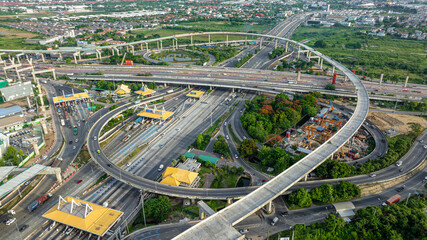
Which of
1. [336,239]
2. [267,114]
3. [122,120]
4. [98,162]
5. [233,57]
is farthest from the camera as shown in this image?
[233,57]

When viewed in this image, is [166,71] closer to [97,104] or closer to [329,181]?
[97,104]

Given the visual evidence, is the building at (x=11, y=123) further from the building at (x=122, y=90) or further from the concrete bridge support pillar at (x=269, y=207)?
the concrete bridge support pillar at (x=269, y=207)

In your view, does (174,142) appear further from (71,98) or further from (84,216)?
(71,98)

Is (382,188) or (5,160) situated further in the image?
(5,160)

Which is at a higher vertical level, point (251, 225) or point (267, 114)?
point (267, 114)

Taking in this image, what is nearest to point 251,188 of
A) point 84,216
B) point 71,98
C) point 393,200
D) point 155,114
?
point 393,200

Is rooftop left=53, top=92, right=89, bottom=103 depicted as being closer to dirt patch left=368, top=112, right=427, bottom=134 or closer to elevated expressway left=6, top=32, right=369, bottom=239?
elevated expressway left=6, top=32, right=369, bottom=239

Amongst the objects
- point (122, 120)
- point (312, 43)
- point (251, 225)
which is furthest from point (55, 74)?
point (312, 43)
